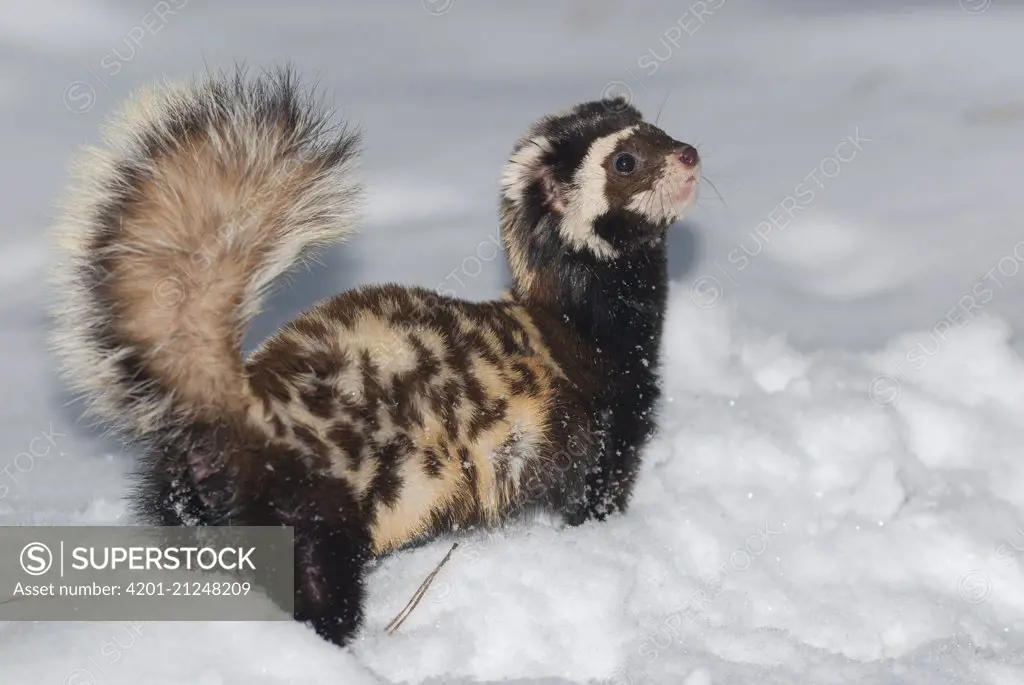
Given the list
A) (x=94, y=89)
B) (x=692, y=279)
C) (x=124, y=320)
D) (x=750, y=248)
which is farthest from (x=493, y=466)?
(x=94, y=89)

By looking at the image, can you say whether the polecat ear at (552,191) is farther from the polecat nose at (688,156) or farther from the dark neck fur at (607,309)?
the polecat nose at (688,156)

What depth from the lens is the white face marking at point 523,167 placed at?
487 cm

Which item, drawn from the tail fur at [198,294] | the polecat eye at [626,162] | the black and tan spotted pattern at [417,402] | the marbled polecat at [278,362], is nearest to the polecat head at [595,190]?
the polecat eye at [626,162]

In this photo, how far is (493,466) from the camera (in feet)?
13.9

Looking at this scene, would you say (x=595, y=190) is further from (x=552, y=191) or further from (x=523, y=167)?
(x=523, y=167)

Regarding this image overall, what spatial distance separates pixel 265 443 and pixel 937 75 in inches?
218

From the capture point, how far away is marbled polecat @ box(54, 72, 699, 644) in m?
3.52

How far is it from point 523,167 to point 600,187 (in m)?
0.35

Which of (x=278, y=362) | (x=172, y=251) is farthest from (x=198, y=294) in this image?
(x=278, y=362)

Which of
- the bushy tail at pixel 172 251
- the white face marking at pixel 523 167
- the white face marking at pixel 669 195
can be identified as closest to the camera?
the bushy tail at pixel 172 251

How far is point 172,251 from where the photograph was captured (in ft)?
11.5

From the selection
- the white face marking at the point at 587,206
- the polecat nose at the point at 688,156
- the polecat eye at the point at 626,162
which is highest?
the polecat nose at the point at 688,156

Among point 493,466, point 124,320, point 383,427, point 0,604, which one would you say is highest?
point 124,320

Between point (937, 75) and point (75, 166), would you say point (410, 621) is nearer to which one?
point (75, 166)
